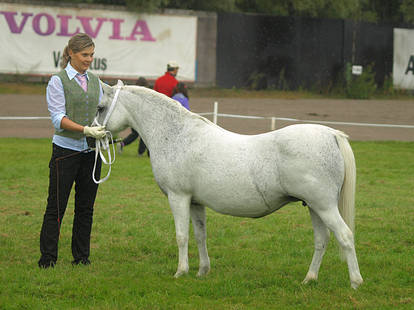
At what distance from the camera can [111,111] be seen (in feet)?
17.8

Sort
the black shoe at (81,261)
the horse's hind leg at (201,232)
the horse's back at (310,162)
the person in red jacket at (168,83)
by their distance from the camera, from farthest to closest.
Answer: the person in red jacket at (168,83)
the black shoe at (81,261)
the horse's hind leg at (201,232)
the horse's back at (310,162)

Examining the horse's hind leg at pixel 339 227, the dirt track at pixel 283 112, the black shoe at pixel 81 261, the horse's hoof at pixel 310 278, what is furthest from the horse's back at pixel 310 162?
the dirt track at pixel 283 112

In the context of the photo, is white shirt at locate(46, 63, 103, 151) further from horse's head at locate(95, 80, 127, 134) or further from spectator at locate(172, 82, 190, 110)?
spectator at locate(172, 82, 190, 110)

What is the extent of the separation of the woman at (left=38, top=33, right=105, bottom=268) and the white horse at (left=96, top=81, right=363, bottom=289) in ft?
0.77

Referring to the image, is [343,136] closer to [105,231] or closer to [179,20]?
[105,231]

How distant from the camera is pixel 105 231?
7.52 m

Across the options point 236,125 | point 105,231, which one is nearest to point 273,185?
point 105,231

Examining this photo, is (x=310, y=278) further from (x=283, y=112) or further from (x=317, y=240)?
(x=283, y=112)

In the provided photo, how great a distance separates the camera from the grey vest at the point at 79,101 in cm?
552

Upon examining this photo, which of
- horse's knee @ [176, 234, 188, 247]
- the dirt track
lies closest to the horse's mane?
horse's knee @ [176, 234, 188, 247]

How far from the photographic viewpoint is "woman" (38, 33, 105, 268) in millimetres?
5488

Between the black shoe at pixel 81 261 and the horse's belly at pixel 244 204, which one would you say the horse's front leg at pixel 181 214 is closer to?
the horse's belly at pixel 244 204

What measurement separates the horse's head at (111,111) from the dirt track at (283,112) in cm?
1248

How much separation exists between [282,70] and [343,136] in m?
18.8
